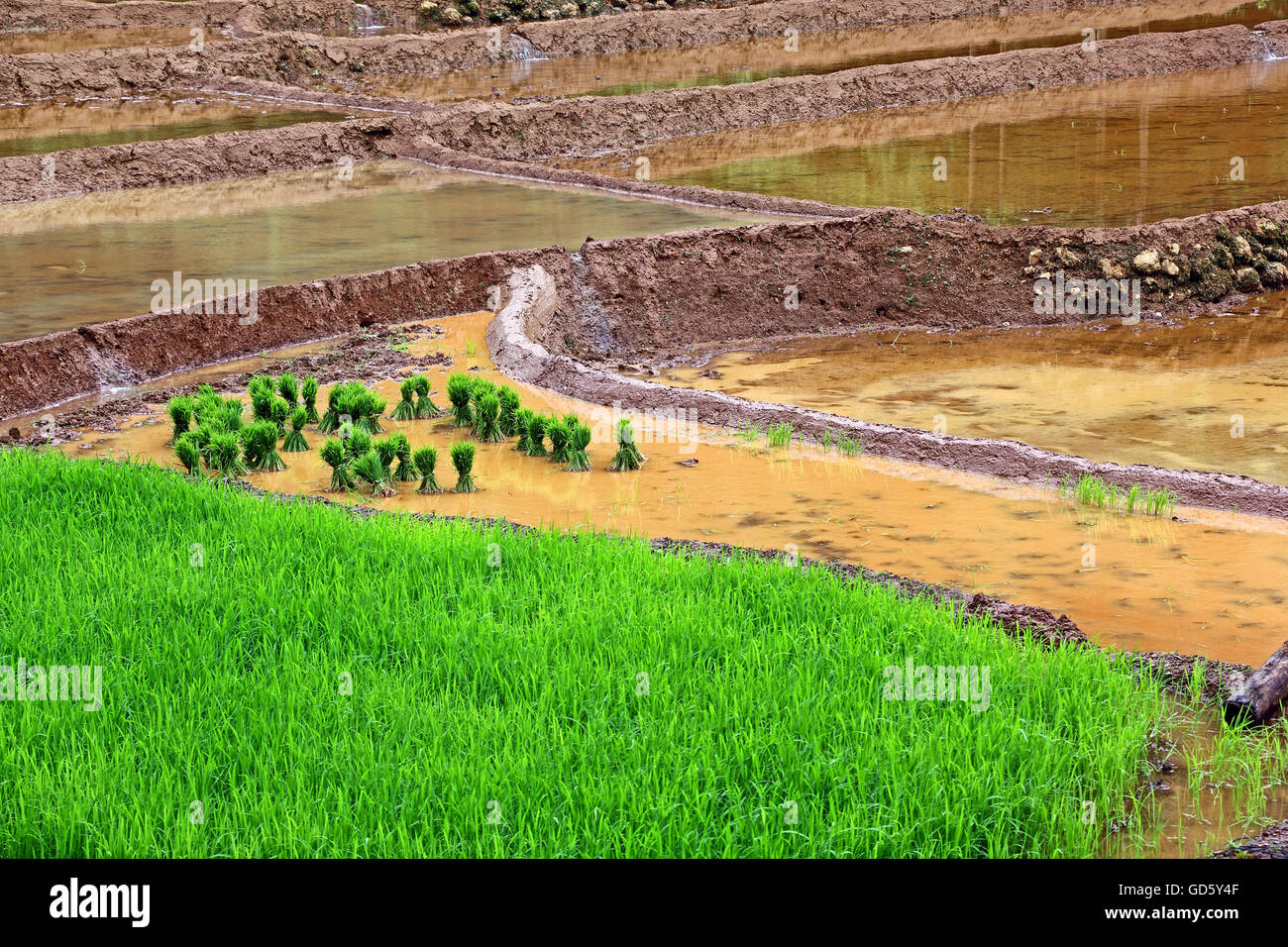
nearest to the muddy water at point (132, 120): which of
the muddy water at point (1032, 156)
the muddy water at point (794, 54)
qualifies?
the muddy water at point (794, 54)

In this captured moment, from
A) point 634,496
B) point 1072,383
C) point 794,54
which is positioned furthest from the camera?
point 794,54

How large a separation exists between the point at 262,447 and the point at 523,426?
4.72 feet

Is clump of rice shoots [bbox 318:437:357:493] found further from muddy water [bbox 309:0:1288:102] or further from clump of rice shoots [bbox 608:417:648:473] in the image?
muddy water [bbox 309:0:1288:102]

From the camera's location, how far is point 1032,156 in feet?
56.2

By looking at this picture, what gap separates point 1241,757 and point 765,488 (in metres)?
3.32

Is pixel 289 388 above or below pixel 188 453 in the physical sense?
above

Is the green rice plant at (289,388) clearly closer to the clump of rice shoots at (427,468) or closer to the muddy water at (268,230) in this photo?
the clump of rice shoots at (427,468)

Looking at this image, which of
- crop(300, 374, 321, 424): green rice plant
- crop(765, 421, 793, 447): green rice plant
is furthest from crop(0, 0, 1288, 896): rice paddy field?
crop(765, 421, 793, 447): green rice plant

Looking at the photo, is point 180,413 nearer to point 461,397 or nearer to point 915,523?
point 461,397

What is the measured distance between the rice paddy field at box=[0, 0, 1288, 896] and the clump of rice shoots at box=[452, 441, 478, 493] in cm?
3

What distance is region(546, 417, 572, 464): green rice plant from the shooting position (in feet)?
23.6

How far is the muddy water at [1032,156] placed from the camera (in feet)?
46.5

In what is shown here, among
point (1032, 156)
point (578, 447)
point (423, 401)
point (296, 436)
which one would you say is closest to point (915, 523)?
point (578, 447)

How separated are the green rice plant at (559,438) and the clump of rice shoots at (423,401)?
3.88 ft
